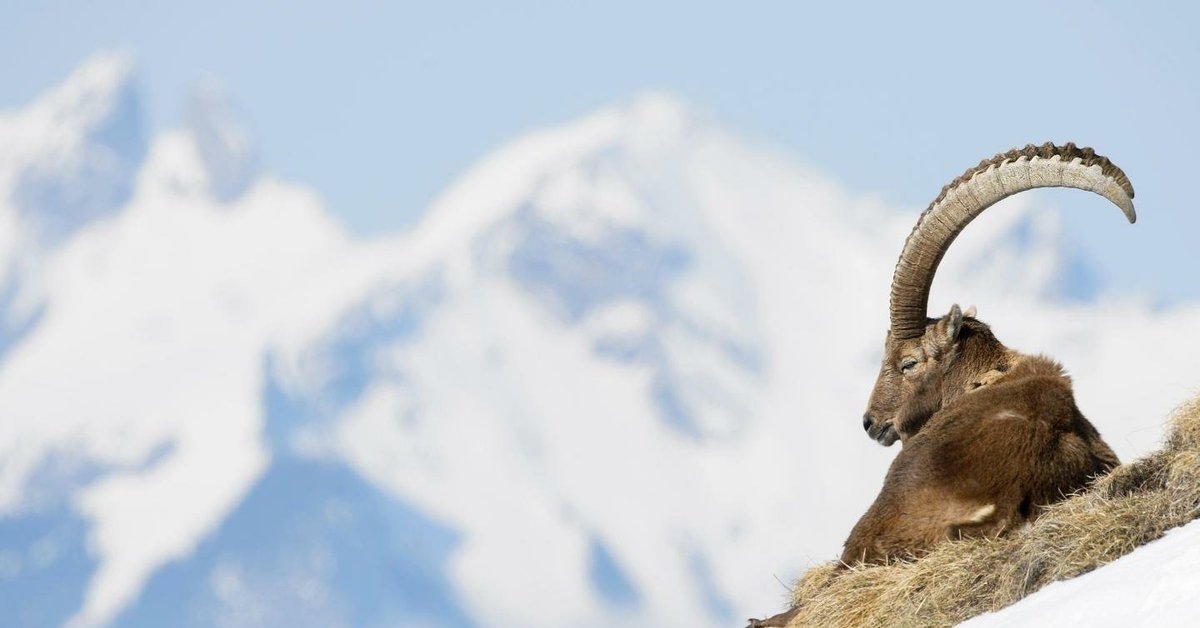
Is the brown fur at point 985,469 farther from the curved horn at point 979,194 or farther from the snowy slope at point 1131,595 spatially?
the curved horn at point 979,194

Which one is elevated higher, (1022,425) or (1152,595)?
(1022,425)

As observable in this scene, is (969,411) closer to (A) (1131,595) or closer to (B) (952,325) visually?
(B) (952,325)

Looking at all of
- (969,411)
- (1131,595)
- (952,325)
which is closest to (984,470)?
(969,411)

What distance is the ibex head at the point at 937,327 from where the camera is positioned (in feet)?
44.1

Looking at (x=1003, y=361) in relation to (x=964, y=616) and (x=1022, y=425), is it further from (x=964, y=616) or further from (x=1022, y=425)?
(x=964, y=616)

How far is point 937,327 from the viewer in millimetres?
14328

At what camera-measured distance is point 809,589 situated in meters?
12.1

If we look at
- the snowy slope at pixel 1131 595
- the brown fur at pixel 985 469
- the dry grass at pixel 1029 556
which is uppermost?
the brown fur at pixel 985 469

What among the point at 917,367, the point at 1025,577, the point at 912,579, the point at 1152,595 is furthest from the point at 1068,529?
the point at 917,367

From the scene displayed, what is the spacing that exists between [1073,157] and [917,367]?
91.2 inches

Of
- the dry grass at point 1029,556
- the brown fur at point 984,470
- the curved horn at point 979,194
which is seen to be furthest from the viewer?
the curved horn at point 979,194

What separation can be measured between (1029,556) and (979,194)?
4467 mm

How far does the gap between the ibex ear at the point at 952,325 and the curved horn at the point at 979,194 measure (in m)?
0.29

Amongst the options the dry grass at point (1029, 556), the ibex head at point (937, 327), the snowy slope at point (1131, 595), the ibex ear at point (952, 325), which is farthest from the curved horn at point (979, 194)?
the snowy slope at point (1131, 595)
